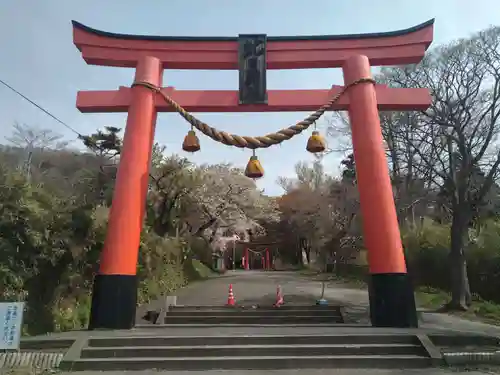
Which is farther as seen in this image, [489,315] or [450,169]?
[450,169]

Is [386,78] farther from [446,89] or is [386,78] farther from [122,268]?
[122,268]

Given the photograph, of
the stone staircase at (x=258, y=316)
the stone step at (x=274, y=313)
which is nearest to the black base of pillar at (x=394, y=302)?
the stone staircase at (x=258, y=316)

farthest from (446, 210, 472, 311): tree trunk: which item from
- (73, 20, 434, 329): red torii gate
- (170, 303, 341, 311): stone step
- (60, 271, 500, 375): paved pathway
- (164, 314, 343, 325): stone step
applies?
(73, 20, 434, 329): red torii gate

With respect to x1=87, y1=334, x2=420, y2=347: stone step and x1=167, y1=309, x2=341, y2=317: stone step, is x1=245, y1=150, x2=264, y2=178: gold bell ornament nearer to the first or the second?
x1=87, y1=334, x2=420, y2=347: stone step

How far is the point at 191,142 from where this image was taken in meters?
8.88

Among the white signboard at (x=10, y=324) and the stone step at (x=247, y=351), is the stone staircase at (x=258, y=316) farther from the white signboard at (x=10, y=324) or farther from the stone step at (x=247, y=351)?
the white signboard at (x=10, y=324)

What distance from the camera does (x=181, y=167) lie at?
67.5 ft

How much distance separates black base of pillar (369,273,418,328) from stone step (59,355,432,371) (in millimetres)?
1564

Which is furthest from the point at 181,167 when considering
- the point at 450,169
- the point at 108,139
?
the point at 450,169

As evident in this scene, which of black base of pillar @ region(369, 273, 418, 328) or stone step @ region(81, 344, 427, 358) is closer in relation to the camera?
stone step @ region(81, 344, 427, 358)

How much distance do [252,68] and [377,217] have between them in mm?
4367

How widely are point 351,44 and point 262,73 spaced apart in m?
2.26

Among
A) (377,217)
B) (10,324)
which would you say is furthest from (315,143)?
(10,324)

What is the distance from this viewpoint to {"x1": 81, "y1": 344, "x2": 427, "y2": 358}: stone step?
6.13 meters
